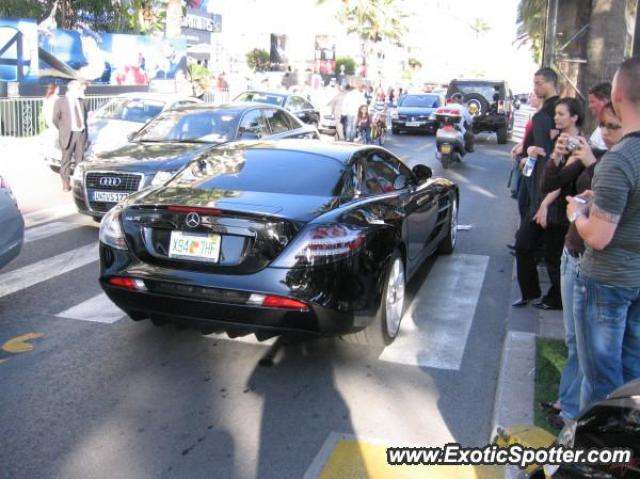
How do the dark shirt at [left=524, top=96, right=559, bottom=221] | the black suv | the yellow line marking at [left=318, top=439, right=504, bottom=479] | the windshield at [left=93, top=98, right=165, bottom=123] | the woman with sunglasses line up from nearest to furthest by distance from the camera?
1. the woman with sunglasses
2. the yellow line marking at [left=318, top=439, right=504, bottom=479]
3. the dark shirt at [left=524, top=96, right=559, bottom=221]
4. the windshield at [left=93, top=98, right=165, bottom=123]
5. the black suv

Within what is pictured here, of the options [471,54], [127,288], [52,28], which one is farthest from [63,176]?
[471,54]

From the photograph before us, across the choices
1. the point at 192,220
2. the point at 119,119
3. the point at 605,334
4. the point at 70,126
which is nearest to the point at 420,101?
the point at 119,119

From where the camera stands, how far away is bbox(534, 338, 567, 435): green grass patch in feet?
13.0

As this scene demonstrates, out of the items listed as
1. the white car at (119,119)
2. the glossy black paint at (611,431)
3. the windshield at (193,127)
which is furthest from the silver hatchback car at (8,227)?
the white car at (119,119)

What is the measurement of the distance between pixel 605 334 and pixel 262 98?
56.4 ft

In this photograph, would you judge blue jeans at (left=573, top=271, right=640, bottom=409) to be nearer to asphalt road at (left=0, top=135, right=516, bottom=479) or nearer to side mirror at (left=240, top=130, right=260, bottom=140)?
asphalt road at (left=0, top=135, right=516, bottom=479)

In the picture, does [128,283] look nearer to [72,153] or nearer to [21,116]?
[72,153]

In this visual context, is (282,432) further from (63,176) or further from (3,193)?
(63,176)

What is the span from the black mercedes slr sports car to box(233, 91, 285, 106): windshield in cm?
1369

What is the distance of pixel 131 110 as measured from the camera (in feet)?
45.8

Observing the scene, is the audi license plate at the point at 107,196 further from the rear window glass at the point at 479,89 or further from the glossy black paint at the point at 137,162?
the rear window glass at the point at 479,89

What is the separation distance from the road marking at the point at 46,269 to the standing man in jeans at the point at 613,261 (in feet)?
16.7

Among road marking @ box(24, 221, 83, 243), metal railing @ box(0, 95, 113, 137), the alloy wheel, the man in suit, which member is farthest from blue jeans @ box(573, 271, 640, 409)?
metal railing @ box(0, 95, 113, 137)

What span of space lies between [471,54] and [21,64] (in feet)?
355
